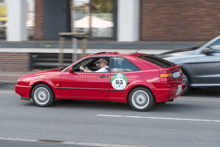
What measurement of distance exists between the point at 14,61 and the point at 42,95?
810cm

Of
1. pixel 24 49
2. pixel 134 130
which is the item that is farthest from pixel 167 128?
pixel 24 49

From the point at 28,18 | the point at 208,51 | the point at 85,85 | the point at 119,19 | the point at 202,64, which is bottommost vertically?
the point at 85,85

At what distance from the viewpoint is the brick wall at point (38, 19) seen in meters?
17.2

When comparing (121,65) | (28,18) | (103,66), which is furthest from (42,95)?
(28,18)

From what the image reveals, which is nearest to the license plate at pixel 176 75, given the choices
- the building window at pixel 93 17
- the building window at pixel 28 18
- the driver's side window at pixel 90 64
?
the driver's side window at pixel 90 64

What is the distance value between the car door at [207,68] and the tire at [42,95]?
3.97 meters

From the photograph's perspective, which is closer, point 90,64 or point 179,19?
point 90,64

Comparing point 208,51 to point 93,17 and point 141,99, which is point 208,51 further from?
point 93,17

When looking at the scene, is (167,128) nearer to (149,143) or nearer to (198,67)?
(149,143)

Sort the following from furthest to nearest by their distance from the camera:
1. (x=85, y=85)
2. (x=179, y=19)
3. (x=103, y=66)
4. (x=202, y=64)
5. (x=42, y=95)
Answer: (x=179, y=19), (x=202, y=64), (x=42, y=95), (x=103, y=66), (x=85, y=85)

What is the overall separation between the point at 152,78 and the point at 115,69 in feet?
2.88

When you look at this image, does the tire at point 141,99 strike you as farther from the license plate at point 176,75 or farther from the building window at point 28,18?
the building window at point 28,18

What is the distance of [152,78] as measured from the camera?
7992mm

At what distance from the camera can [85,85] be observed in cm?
844
